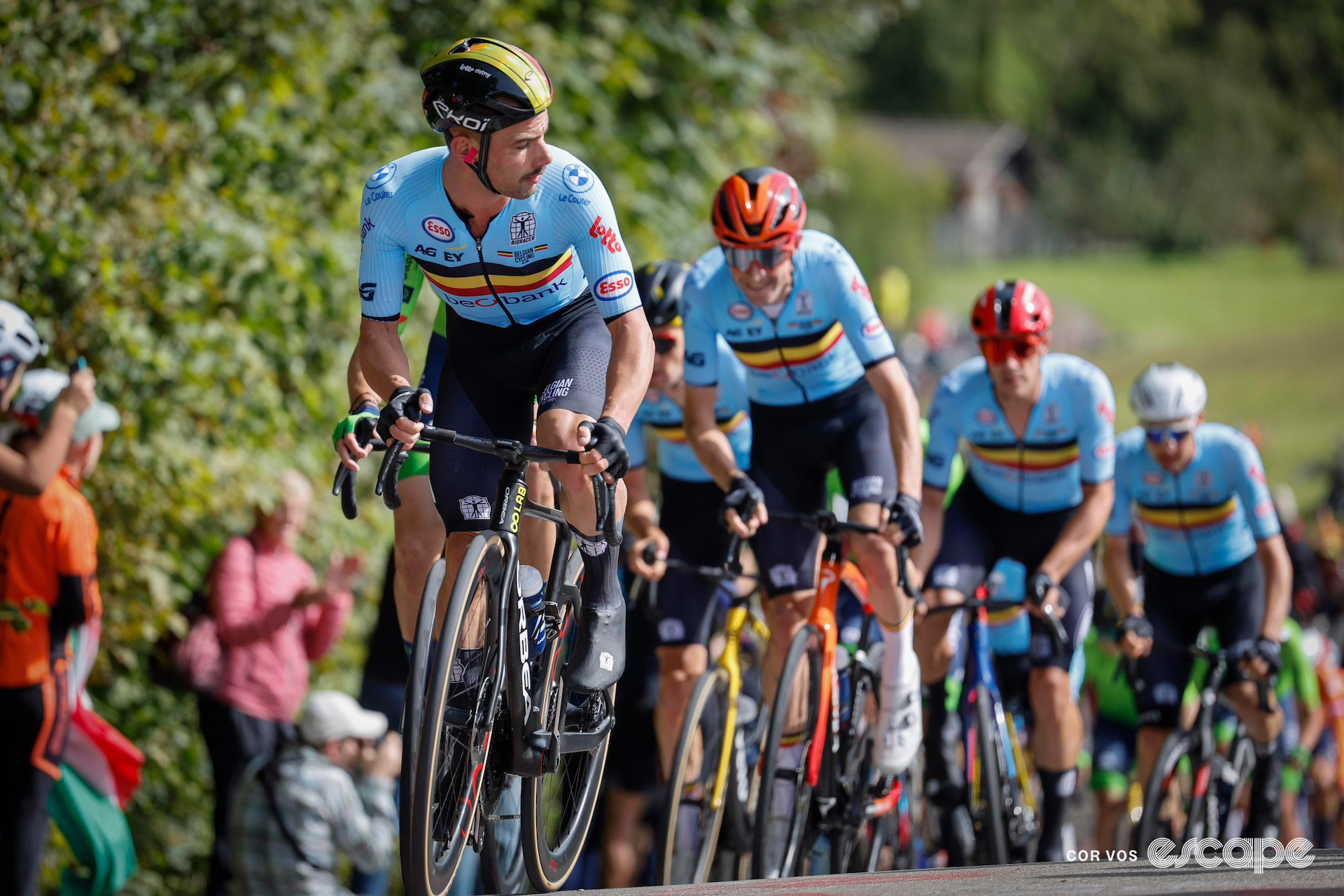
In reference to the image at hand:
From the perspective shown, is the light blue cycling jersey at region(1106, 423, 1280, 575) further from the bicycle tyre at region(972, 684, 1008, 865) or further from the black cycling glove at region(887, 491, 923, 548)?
the black cycling glove at region(887, 491, 923, 548)

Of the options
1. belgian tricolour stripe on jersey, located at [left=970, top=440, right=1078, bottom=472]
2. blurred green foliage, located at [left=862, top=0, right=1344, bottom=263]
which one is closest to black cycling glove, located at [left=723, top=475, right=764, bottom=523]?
belgian tricolour stripe on jersey, located at [left=970, top=440, right=1078, bottom=472]

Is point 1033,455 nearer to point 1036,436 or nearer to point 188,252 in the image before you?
point 1036,436

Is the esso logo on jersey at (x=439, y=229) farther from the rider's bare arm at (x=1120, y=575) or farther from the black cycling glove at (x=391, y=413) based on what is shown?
the rider's bare arm at (x=1120, y=575)

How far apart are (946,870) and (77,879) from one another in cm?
331

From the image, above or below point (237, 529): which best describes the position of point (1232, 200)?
Answer: above

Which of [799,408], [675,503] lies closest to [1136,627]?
[799,408]

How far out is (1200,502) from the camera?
747 cm

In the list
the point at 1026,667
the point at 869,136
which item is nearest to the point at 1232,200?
the point at 869,136

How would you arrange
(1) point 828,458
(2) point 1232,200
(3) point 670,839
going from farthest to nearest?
(2) point 1232,200 → (1) point 828,458 → (3) point 670,839

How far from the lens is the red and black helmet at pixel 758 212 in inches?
218

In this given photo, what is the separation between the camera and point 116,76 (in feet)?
23.0

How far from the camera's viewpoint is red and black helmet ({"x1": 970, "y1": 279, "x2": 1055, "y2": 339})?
6.41 m

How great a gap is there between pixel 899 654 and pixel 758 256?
5.69ft

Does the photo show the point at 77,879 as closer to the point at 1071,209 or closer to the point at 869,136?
the point at 869,136
